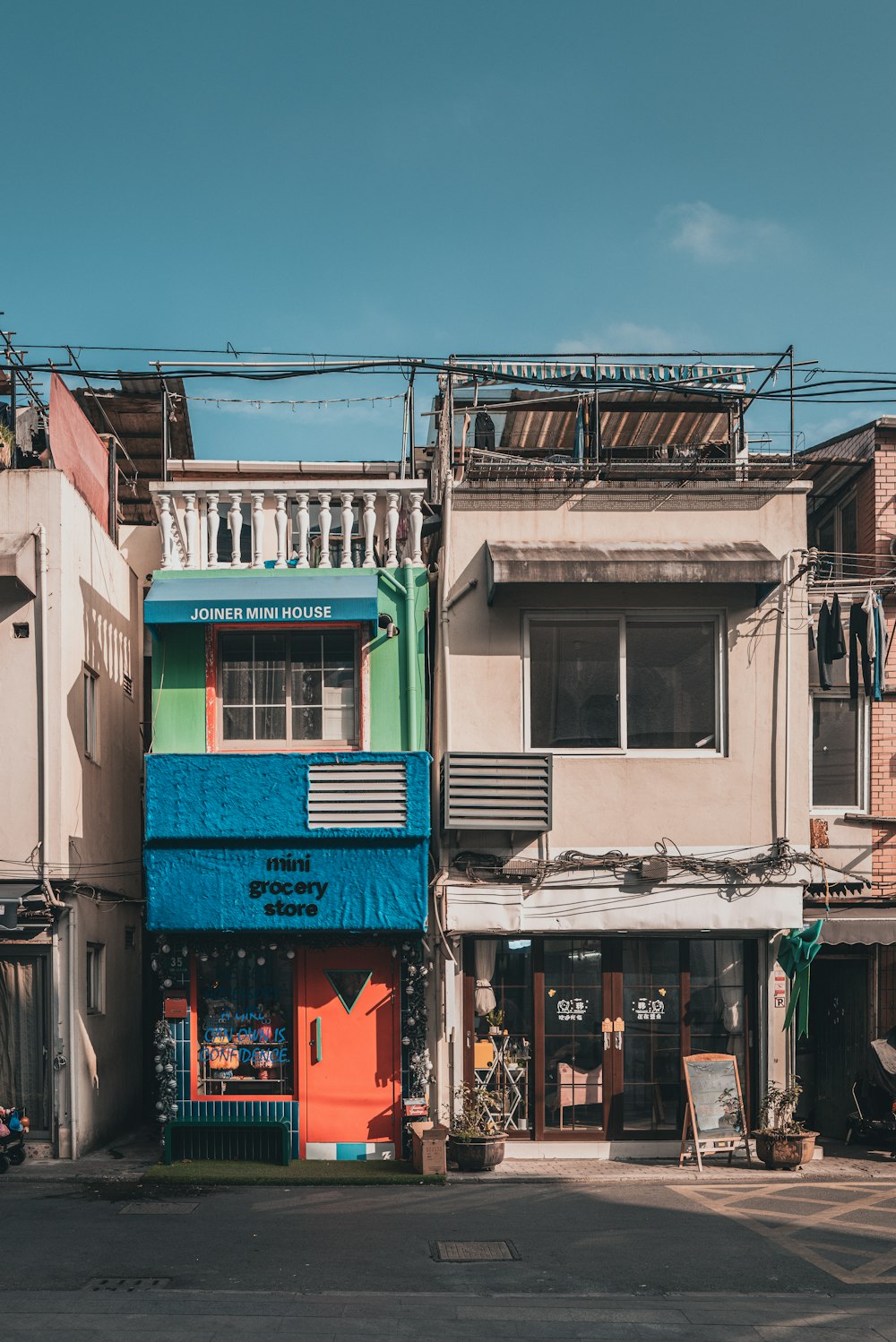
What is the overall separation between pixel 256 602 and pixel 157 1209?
6615 mm

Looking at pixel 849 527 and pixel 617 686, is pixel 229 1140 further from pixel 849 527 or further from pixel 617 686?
pixel 849 527

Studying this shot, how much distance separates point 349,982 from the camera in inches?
632

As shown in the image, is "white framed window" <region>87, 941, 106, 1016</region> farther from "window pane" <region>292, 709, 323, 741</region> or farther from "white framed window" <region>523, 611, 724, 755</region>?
"white framed window" <region>523, 611, 724, 755</region>

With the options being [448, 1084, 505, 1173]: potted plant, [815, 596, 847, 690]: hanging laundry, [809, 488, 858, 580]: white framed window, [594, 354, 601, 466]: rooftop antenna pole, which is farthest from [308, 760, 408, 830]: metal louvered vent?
[809, 488, 858, 580]: white framed window

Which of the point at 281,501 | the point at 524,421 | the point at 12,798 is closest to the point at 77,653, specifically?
the point at 12,798

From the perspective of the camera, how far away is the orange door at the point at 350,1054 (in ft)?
51.8

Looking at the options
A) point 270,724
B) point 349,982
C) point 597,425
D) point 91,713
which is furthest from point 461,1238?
point 597,425

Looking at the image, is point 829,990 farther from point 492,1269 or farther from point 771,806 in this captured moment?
point 492,1269

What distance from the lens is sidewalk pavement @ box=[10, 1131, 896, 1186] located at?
14.7m

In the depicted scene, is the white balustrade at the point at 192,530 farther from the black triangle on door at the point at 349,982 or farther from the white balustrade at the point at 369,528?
the black triangle on door at the point at 349,982

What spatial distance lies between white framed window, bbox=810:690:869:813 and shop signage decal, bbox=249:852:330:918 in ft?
22.5

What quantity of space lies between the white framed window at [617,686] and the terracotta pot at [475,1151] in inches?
180

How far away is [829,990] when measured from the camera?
18875 millimetres

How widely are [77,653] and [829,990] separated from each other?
1141 centimetres
